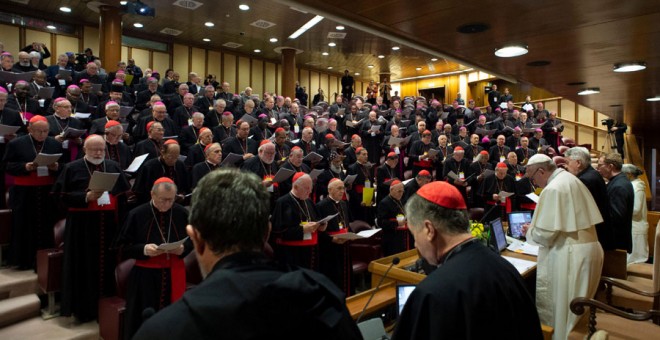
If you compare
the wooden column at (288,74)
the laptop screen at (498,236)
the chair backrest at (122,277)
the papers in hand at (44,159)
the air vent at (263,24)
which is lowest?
the chair backrest at (122,277)

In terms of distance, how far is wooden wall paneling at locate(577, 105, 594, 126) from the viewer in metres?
18.2

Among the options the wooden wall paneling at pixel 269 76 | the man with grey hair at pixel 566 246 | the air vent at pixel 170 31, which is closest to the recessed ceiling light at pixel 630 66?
the man with grey hair at pixel 566 246

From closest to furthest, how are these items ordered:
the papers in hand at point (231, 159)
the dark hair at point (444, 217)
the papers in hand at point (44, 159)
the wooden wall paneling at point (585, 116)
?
the dark hair at point (444, 217) < the papers in hand at point (44, 159) < the papers in hand at point (231, 159) < the wooden wall paneling at point (585, 116)

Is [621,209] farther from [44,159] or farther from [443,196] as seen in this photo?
[44,159]

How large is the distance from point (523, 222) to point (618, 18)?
2.93 metres

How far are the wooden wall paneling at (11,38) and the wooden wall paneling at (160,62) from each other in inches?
170

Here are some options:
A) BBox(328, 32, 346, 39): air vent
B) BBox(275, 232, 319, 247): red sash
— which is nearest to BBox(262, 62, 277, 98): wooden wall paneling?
BBox(328, 32, 346, 39): air vent

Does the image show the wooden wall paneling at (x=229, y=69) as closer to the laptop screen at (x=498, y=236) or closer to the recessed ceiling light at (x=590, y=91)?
the recessed ceiling light at (x=590, y=91)

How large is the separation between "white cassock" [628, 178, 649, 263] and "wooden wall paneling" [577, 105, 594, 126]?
42.6 feet

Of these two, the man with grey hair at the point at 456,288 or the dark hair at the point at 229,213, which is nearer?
the dark hair at the point at 229,213

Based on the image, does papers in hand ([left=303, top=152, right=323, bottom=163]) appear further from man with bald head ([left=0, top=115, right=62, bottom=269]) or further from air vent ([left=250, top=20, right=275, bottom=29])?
air vent ([left=250, top=20, right=275, bottom=29])

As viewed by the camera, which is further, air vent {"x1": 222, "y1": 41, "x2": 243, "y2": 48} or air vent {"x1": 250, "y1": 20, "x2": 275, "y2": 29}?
air vent {"x1": 222, "y1": 41, "x2": 243, "y2": 48}

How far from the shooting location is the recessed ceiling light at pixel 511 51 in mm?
4883

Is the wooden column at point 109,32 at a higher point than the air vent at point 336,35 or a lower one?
lower
